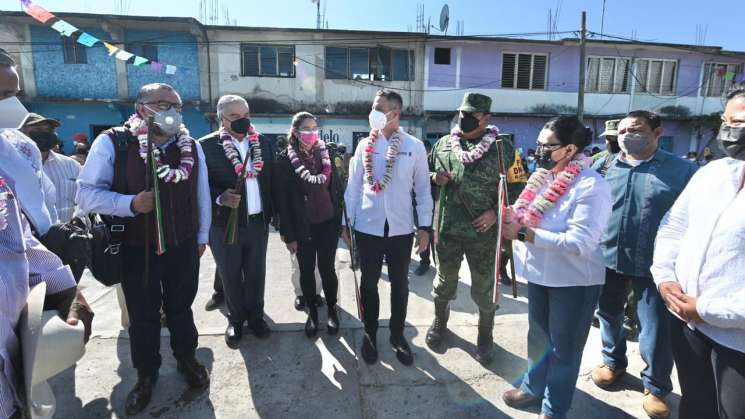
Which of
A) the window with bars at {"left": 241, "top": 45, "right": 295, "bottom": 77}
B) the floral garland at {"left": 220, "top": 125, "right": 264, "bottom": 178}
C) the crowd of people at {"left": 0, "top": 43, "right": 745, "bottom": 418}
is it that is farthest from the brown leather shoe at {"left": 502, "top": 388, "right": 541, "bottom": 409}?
the window with bars at {"left": 241, "top": 45, "right": 295, "bottom": 77}

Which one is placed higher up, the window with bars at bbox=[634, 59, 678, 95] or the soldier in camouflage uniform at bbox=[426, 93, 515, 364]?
the window with bars at bbox=[634, 59, 678, 95]

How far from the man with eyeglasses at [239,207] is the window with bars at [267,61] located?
12726mm

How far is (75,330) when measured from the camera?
1.52 m

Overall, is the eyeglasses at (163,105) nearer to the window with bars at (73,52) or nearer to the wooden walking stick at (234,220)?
the wooden walking stick at (234,220)

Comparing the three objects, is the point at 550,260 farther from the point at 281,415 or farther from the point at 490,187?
the point at 281,415

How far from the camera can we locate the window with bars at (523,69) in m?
16.1

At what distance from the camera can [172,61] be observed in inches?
569

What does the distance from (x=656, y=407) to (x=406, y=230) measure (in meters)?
1.97

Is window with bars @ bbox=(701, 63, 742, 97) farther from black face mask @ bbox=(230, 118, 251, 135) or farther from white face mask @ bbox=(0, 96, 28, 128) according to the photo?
white face mask @ bbox=(0, 96, 28, 128)

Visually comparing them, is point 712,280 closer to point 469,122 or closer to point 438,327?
point 469,122

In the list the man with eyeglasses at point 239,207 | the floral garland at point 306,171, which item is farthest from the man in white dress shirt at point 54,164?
the floral garland at point 306,171

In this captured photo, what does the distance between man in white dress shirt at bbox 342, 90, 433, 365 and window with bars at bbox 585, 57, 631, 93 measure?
1664 cm

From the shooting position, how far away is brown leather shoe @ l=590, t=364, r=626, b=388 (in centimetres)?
286

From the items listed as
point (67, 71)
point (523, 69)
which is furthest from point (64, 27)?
point (523, 69)
